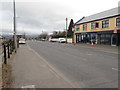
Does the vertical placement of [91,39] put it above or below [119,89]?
Result: above

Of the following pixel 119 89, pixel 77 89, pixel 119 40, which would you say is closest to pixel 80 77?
pixel 77 89

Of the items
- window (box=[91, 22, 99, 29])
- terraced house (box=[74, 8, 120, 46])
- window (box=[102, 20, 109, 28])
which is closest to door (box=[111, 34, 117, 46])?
terraced house (box=[74, 8, 120, 46])

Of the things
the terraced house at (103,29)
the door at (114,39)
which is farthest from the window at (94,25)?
the door at (114,39)

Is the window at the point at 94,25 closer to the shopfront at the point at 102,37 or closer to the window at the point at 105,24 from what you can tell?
the shopfront at the point at 102,37

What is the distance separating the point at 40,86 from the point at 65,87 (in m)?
0.93

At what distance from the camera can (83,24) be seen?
3428cm

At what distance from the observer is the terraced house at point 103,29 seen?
2344cm

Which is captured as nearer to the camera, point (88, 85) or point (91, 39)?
point (88, 85)

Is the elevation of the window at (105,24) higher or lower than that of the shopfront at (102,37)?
higher

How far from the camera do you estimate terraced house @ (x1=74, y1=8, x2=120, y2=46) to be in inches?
923

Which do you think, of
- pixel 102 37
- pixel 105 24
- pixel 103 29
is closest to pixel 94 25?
pixel 103 29

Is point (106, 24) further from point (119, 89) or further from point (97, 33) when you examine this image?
point (119, 89)

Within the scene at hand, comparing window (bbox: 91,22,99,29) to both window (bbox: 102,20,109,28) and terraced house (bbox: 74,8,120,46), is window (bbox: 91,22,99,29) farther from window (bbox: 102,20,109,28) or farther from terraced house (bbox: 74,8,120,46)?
window (bbox: 102,20,109,28)

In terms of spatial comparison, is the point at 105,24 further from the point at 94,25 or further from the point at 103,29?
the point at 94,25
